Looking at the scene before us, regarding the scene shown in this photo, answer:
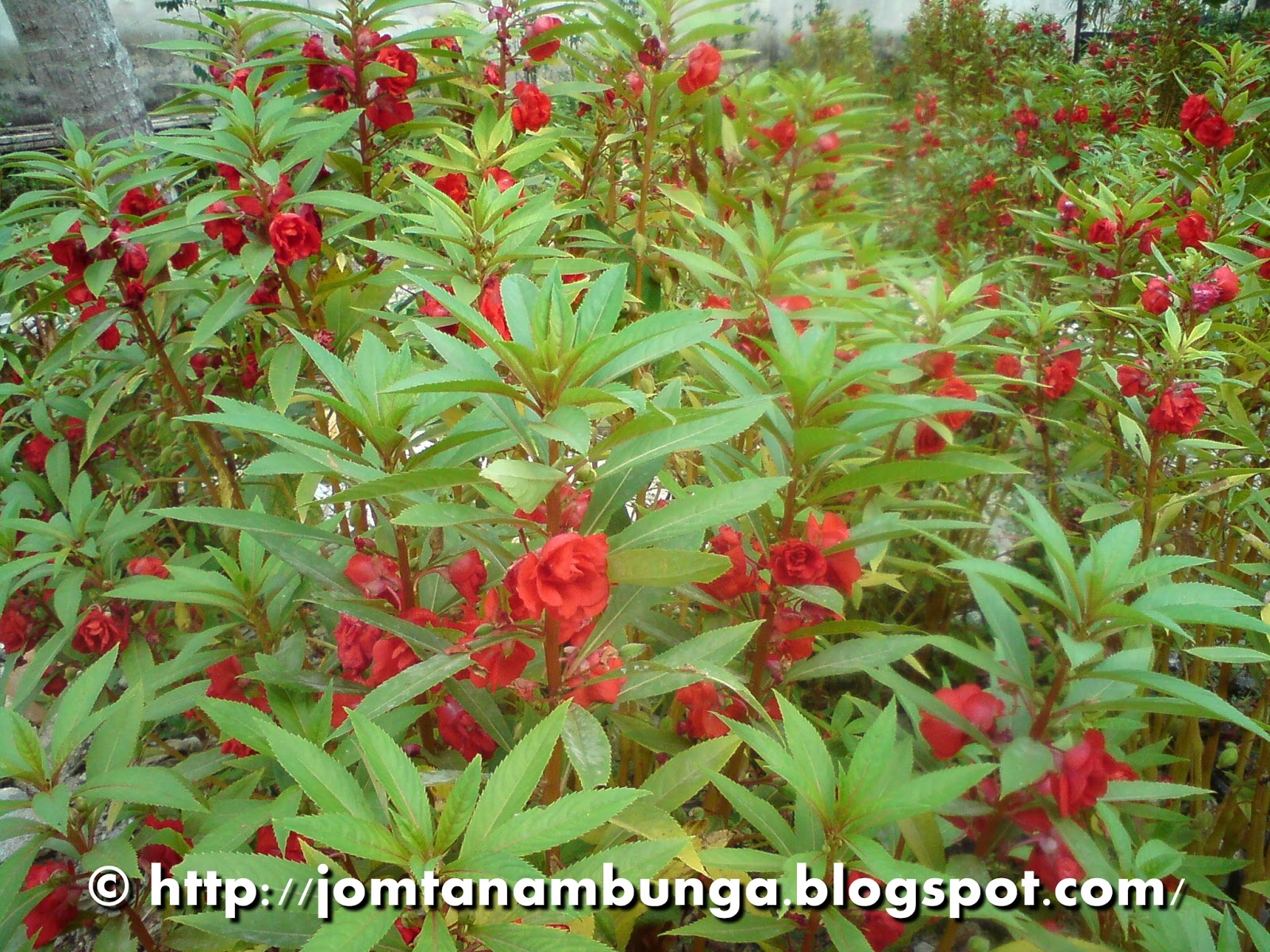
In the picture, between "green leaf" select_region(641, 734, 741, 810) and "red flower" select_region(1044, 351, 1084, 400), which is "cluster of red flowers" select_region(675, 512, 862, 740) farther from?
"red flower" select_region(1044, 351, 1084, 400)

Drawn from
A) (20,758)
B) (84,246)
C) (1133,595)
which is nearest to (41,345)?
(84,246)

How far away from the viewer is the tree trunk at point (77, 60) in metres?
2.53

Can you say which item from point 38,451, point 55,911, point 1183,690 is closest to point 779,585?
point 1183,690

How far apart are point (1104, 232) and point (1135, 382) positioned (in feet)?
1.83

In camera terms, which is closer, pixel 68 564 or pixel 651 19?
pixel 68 564

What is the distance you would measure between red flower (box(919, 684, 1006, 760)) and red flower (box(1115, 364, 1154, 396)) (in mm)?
783

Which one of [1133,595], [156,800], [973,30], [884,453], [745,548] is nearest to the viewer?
[156,800]

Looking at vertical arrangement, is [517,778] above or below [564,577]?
below

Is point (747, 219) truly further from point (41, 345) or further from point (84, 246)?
point (41, 345)

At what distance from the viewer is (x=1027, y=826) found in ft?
2.81

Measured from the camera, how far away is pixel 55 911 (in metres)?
0.94

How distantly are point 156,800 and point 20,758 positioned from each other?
166mm

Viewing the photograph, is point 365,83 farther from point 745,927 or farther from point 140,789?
point 745,927

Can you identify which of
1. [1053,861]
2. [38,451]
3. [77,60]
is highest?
[77,60]
